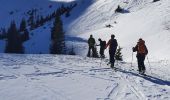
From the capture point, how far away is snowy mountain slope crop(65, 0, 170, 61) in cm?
9214

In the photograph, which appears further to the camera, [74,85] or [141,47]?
[141,47]

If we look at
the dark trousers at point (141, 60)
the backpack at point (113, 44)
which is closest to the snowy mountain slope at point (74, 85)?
the dark trousers at point (141, 60)

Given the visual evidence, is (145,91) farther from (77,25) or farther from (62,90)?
(77,25)

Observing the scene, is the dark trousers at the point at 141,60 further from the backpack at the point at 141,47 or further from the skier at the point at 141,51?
the backpack at the point at 141,47

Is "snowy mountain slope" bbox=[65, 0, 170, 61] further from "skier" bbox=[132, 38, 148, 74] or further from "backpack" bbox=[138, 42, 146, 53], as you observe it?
"backpack" bbox=[138, 42, 146, 53]

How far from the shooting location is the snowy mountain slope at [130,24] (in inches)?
3628

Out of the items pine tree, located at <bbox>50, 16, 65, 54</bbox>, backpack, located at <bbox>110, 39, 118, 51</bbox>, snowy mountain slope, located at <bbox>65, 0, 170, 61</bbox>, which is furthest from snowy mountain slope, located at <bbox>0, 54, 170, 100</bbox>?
pine tree, located at <bbox>50, 16, 65, 54</bbox>

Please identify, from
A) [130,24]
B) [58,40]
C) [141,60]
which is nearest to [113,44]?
[141,60]

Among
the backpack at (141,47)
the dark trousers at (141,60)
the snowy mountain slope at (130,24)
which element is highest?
the snowy mountain slope at (130,24)

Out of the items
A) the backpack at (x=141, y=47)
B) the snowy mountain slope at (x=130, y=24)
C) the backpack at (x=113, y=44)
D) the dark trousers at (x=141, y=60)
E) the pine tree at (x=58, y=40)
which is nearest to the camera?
the backpack at (x=141, y=47)

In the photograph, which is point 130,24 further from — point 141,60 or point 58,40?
point 141,60

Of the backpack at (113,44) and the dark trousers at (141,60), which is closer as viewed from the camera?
the dark trousers at (141,60)

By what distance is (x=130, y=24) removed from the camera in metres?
130

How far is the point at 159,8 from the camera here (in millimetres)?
131375
